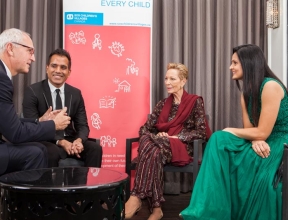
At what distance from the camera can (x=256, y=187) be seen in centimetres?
246

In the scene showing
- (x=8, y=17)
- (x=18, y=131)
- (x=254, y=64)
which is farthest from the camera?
(x=8, y=17)

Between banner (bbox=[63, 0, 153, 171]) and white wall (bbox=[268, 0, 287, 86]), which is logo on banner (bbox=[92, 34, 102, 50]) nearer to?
banner (bbox=[63, 0, 153, 171])


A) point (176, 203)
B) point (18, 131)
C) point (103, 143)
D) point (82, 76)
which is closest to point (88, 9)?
point (82, 76)

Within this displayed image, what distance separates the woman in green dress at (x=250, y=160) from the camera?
242 centimetres

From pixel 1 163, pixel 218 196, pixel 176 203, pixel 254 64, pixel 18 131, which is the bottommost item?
pixel 176 203

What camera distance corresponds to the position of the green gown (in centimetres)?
241

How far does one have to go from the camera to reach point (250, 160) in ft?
8.33

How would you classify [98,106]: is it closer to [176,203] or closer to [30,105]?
[30,105]

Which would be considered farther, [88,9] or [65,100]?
[88,9]

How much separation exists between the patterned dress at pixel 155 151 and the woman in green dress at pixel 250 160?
0.58m

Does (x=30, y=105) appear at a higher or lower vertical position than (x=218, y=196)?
higher

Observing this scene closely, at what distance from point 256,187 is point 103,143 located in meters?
1.67

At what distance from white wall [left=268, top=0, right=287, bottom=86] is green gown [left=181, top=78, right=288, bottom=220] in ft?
4.49

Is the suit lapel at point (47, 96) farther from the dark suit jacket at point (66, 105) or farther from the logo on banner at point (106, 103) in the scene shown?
the logo on banner at point (106, 103)
